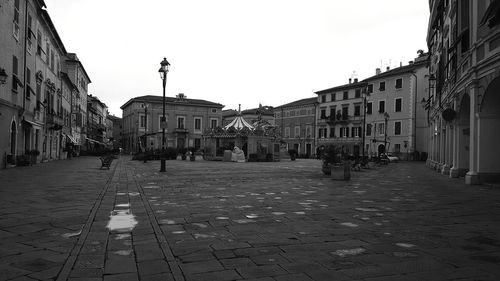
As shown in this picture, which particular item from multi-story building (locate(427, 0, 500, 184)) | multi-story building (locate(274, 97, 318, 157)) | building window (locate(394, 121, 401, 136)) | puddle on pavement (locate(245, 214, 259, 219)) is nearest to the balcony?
multi-story building (locate(274, 97, 318, 157))

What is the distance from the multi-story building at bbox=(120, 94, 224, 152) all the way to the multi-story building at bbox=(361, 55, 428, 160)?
28.1m

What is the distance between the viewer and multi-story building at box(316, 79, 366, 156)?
59906 millimetres

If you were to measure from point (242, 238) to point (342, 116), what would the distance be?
59143 millimetres

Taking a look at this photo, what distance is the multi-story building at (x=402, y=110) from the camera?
50.0m

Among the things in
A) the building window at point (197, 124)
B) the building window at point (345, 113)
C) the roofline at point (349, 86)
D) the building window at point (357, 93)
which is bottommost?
the building window at point (197, 124)

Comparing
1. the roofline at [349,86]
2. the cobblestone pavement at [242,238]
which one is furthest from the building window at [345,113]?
the cobblestone pavement at [242,238]

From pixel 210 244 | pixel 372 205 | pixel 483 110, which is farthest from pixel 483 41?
pixel 210 244

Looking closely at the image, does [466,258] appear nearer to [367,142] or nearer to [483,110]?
[483,110]

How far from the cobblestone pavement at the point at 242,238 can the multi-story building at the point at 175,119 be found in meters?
61.5

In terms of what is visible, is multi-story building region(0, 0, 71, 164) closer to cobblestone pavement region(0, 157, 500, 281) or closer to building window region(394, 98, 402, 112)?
cobblestone pavement region(0, 157, 500, 281)

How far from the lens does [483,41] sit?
12445mm

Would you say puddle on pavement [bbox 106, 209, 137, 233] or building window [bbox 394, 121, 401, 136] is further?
building window [bbox 394, 121, 401, 136]

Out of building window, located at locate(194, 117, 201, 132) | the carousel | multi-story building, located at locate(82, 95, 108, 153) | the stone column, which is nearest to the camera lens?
the stone column

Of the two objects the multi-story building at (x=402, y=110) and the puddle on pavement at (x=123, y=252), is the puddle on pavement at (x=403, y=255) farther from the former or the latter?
the multi-story building at (x=402, y=110)
